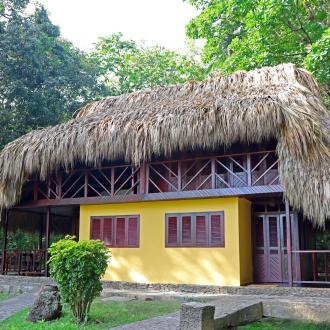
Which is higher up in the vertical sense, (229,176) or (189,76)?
(189,76)

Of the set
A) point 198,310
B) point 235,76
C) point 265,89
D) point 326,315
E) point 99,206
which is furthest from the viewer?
point 235,76

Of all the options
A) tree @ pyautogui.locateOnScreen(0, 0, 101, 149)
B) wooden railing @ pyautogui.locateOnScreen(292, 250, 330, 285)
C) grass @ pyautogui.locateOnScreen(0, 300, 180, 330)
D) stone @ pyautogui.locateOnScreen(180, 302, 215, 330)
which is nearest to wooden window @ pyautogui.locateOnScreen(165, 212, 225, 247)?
wooden railing @ pyautogui.locateOnScreen(292, 250, 330, 285)

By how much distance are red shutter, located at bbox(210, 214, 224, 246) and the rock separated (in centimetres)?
403

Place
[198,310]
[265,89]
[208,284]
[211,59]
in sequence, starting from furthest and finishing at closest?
[211,59] → [265,89] → [208,284] → [198,310]

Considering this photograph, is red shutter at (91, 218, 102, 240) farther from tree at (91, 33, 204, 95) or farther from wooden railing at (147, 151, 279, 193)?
tree at (91, 33, 204, 95)

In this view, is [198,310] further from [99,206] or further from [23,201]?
[23,201]

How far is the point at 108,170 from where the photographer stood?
12031 mm

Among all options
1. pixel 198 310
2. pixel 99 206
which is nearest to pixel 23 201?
pixel 99 206

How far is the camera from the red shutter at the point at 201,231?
33.0 ft

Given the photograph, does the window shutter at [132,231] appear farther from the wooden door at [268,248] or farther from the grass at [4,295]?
the grass at [4,295]

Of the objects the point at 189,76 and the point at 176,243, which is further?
the point at 189,76

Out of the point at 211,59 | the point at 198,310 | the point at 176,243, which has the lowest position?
the point at 198,310

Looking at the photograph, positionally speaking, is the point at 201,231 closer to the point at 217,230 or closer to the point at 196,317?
the point at 217,230

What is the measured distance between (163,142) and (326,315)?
5.03 m
